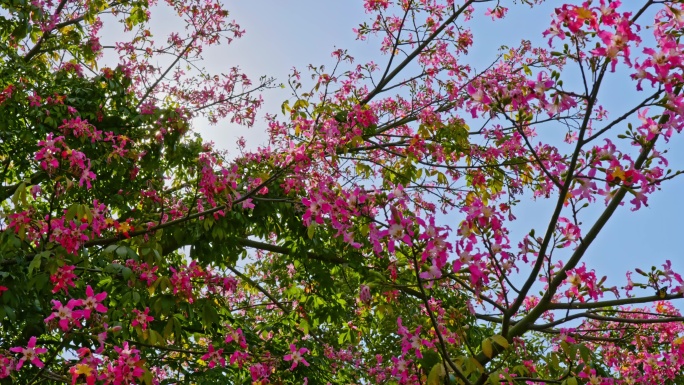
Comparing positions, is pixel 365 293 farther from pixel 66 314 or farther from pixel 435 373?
pixel 66 314

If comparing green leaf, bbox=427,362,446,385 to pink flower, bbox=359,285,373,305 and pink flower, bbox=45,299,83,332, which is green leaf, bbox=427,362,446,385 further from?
pink flower, bbox=45,299,83,332

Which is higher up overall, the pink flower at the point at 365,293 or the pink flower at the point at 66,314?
the pink flower at the point at 365,293

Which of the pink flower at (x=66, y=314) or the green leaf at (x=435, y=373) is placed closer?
the green leaf at (x=435, y=373)

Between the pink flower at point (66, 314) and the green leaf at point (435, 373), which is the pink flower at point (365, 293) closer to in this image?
the green leaf at point (435, 373)

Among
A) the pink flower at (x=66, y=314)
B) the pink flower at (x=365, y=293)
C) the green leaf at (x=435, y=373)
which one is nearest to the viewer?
the green leaf at (x=435, y=373)

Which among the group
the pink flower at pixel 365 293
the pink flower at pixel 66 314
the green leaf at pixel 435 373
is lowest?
the green leaf at pixel 435 373

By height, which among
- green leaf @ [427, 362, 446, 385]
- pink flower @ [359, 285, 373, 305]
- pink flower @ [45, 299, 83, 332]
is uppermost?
pink flower @ [359, 285, 373, 305]

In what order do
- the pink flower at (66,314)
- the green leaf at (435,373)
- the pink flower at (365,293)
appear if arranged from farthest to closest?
the pink flower at (66,314), the pink flower at (365,293), the green leaf at (435,373)

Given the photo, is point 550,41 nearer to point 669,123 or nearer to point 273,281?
point 669,123

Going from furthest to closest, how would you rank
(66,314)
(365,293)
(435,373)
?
(66,314)
(365,293)
(435,373)

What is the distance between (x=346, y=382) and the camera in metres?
5.84

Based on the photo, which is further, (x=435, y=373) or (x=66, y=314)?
(x=66, y=314)

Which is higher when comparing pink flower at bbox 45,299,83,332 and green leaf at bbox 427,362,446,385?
pink flower at bbox 45,299,83,332

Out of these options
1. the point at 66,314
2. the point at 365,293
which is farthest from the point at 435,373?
the point at 66,314
